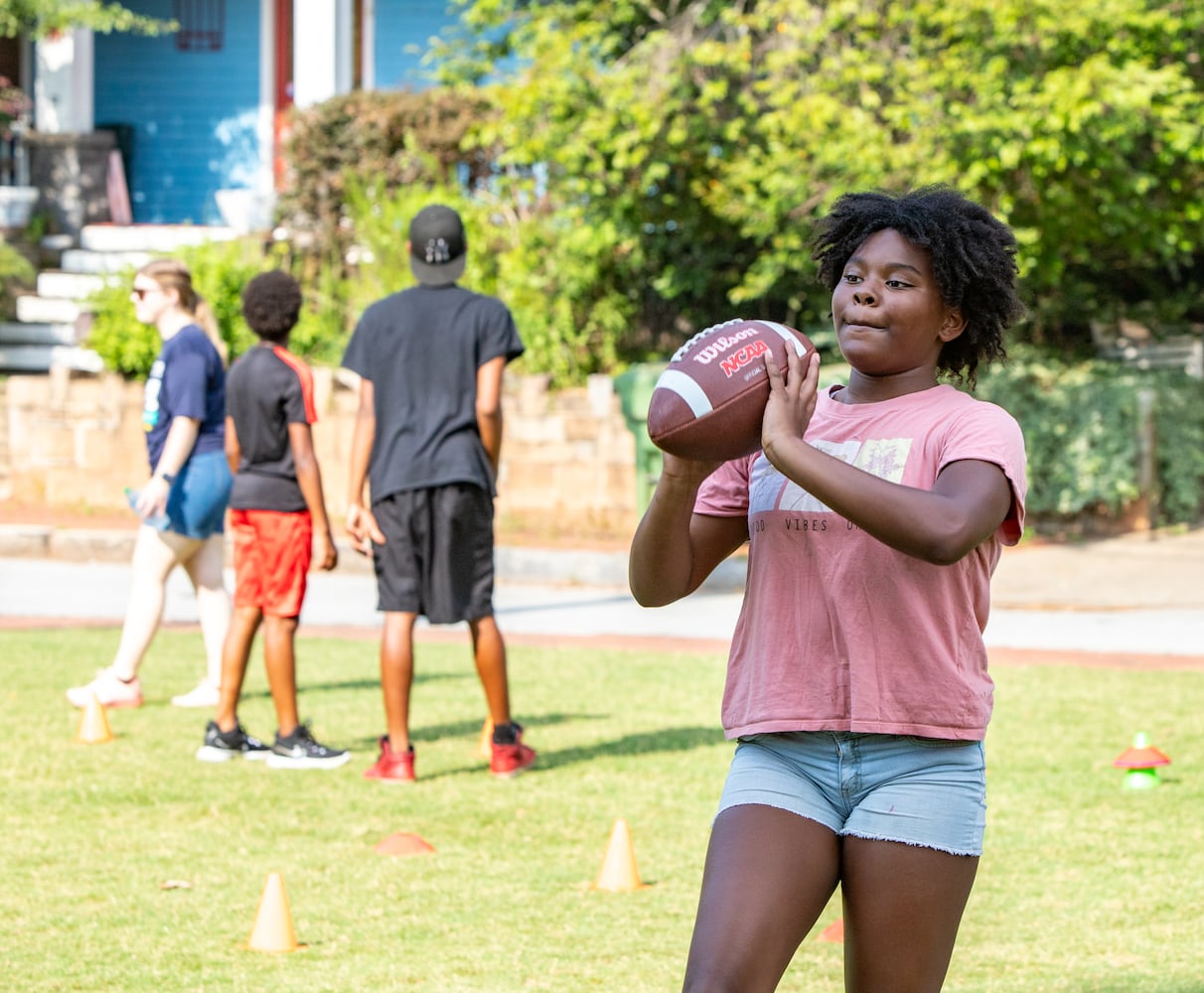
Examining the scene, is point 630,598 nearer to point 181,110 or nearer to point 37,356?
point 37,356

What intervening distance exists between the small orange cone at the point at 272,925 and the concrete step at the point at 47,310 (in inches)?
580

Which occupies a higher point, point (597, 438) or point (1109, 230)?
point (1109, 230)

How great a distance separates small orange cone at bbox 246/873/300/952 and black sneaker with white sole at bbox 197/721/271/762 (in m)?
2.50

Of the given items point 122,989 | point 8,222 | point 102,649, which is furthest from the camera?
point 8,222

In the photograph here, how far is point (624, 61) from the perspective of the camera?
1492cm

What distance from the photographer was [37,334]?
18.5 meters

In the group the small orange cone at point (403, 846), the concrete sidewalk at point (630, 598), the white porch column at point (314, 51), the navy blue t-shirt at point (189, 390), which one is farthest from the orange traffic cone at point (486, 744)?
the white porch column at point (314, 51)

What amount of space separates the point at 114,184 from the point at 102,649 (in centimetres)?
1107

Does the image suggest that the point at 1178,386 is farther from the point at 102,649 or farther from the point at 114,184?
the point at 114,184

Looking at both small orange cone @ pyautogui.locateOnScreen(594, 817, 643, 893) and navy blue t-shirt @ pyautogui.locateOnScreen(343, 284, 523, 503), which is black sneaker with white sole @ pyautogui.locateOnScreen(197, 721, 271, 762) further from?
small orange cone @ pyautogui.locateOnScreen(594, 817, 643, 893)

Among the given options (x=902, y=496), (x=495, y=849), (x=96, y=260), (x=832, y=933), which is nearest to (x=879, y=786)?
(x=902, y=496)

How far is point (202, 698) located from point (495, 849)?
2.84m

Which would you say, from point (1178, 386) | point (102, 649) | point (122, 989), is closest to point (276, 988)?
point (122, 989)

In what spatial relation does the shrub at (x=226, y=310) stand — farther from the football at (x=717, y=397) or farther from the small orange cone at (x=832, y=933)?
the football at (x=717, y=397)
